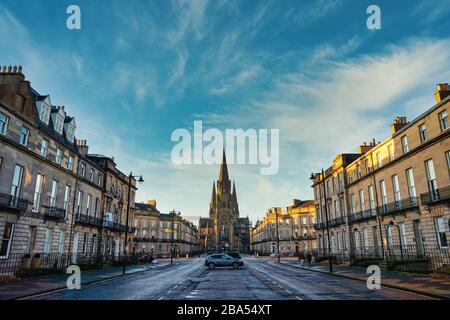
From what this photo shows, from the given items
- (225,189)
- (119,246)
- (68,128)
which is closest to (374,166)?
(68,128)

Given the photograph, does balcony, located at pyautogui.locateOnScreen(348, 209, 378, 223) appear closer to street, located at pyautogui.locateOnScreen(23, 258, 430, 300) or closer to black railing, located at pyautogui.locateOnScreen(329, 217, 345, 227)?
black railing, located at pyautogui.locateOnScreen(329, 217, 345, 227)

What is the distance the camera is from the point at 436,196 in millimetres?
22688

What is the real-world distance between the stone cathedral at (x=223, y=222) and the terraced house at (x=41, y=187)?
109893 mm

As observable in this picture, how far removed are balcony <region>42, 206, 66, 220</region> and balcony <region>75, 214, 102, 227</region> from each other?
9.63 feet

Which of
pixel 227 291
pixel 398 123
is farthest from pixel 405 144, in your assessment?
pixel 227 291

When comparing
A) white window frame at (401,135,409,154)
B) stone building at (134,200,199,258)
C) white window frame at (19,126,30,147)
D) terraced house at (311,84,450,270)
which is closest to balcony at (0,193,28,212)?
white window frame at (19,126,30,147)

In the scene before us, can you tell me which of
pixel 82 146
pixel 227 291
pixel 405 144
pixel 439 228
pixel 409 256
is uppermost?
pixel 82 146

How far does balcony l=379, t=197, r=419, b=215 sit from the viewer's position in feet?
83.3

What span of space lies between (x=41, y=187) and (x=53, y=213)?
8.46 feet

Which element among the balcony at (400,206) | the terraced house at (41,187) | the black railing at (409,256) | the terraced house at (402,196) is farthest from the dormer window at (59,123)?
the black railing at (409,256)

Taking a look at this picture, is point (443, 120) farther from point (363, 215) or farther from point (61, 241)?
point (61, 241)

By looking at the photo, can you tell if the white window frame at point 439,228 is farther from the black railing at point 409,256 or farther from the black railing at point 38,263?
the black railing at point 38,263
